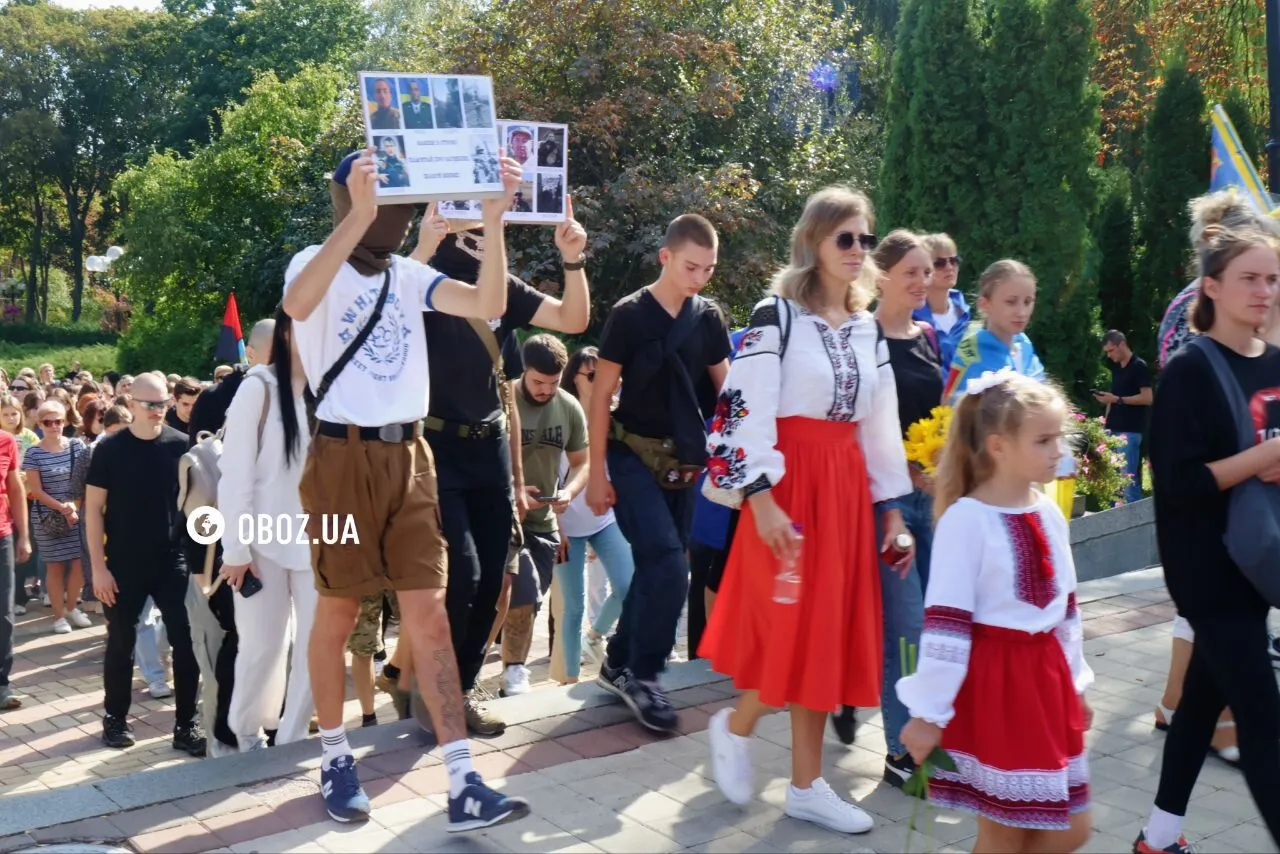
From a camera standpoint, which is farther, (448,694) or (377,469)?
(448,694)

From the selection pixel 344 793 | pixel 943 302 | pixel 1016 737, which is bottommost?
pixel 344 793

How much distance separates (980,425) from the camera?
355 centimetres

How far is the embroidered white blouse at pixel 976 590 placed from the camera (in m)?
3.34

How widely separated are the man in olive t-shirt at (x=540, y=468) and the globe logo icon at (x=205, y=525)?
1.52 m

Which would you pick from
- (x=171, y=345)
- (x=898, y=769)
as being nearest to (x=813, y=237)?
(x=898, y=769)

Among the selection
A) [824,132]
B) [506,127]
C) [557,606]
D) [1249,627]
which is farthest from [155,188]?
[1249,627]

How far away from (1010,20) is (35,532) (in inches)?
456

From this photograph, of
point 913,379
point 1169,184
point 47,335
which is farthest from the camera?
point 47,335

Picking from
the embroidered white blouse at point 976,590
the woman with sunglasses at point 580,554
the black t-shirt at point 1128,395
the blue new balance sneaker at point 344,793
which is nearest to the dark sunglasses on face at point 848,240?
the embroidered white blouse at point 976,590

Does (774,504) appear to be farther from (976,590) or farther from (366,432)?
(366,432)

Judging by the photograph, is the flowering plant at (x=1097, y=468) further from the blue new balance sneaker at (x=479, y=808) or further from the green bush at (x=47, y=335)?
the green bush at (x=47, y=335)

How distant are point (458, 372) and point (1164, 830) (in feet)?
9.48

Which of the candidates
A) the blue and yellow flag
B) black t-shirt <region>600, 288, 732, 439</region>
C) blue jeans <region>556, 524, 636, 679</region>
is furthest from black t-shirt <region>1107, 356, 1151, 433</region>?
black t-shirt <region>600, 288, 732, 439</region>

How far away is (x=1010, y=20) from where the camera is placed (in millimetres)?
15523
